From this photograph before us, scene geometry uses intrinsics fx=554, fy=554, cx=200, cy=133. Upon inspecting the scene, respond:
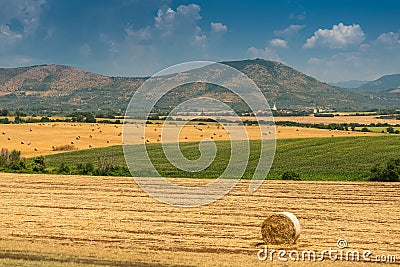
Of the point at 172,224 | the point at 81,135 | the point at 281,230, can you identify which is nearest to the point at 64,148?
the point at 81,135

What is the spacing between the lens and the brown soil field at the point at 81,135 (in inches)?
2635

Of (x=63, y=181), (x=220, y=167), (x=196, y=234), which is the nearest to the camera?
(x=196, y=234)

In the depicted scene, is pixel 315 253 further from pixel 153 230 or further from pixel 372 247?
pixel 153 230

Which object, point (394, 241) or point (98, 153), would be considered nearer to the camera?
point (394, 241)

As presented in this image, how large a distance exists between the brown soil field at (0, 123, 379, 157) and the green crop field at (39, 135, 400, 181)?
443cm

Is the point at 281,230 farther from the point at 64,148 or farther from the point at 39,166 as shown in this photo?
the point at 64,148

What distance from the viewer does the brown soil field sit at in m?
66.9

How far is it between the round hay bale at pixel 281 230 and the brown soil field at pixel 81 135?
128 feet

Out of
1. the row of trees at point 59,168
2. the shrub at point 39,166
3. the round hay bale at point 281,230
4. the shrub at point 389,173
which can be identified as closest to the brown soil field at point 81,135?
the row of trees at point 59,168

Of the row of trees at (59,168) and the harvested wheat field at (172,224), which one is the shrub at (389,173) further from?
the row of trees at (59,168)

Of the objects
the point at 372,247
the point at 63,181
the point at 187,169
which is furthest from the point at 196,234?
the point at 187,169

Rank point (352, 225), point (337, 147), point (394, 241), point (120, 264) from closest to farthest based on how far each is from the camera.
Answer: point (120, 264)
point (394, 241)
point (352, 225)
point (337, 147)

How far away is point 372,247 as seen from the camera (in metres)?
17.6

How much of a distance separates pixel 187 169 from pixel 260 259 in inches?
1001
